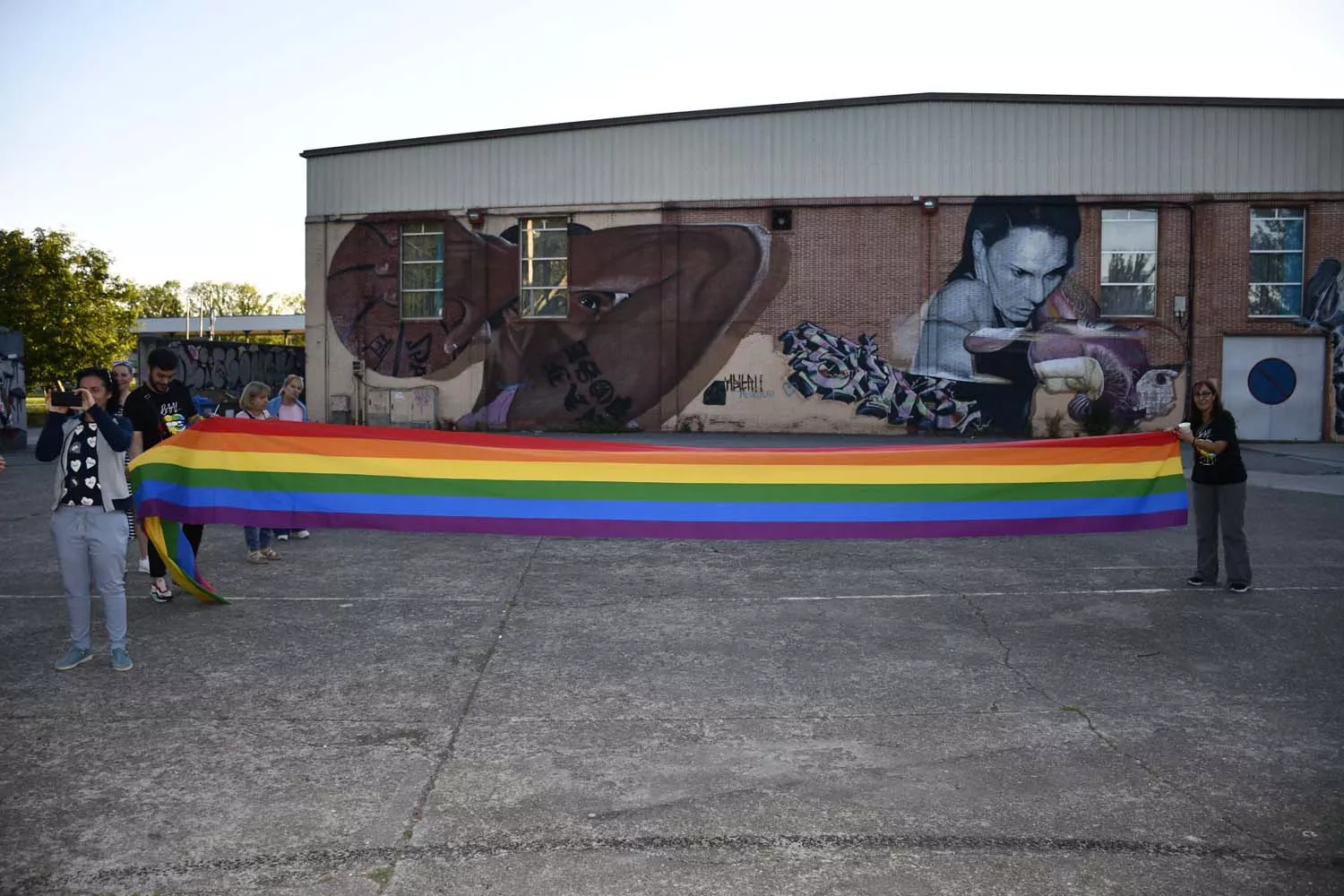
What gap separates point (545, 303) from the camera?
31406 mm

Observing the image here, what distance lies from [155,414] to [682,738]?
19.5 feet

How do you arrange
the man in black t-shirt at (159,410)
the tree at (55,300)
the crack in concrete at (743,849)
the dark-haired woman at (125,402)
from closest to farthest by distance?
1. the crack in concrete at (743,849)
2. the man in black t-shirt at (159,410)
3. the dark-haired woman at (125,402)
4. the tree at (55,300)

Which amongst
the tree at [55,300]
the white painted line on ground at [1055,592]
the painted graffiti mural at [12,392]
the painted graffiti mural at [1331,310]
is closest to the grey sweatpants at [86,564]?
the white painted line on ground at [1055,592]

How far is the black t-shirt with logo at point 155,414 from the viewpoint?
874cm

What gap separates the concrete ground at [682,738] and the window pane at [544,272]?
902 inches

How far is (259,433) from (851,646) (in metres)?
4.63

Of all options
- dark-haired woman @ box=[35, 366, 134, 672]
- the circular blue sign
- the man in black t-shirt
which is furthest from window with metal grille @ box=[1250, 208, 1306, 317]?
dark-haired woman @ box=[35, 366, 134, 672]

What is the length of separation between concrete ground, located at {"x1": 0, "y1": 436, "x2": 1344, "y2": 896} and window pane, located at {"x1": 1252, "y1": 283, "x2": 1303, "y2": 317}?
2246cm

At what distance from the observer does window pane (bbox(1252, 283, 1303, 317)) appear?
2834cm

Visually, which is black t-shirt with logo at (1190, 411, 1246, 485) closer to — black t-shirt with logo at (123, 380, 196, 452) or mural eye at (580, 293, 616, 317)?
black t-shirt with logo at (123, 380, 196, 452)

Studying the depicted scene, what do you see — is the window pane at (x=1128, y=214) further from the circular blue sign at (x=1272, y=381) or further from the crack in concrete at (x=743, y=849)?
the crack in concrete at (x=743, y=849)

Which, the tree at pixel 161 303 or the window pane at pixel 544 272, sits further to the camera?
the tree at pixel 161 303

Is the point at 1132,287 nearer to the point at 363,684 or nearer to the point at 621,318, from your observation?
the point at 621,318

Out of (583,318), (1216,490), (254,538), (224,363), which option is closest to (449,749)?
(254,538)
